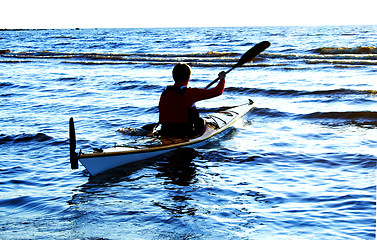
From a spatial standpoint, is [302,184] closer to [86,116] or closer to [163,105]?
[163,105]

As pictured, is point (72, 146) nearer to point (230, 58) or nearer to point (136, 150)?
point (136, 150)

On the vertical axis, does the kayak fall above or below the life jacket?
below

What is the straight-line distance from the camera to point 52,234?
3820 mm

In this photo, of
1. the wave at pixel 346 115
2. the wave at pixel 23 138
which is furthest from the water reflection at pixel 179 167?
the wave at pixel 346 115

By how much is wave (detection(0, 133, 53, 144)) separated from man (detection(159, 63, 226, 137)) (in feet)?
7.98

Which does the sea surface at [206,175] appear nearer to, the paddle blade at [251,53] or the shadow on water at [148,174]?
the shadow on water at [148,174]

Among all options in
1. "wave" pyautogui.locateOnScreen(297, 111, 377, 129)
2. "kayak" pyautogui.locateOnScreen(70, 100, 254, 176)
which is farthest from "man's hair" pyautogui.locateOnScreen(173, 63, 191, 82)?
"wave" pyautogui.locateOnScreen(297, 111, 377, 129)

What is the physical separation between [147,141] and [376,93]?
323 inches

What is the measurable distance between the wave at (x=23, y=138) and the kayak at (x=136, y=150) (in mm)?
2282

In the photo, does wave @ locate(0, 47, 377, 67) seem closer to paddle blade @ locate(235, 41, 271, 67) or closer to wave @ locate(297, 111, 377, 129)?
wave @ locate(297, 111, 377, 129)

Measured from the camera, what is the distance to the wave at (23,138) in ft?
24.7

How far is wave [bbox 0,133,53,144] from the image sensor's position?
7540 millimetres

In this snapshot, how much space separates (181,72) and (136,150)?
1259 millimetres

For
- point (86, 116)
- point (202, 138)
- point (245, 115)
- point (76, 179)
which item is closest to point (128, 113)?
point (86, 116)
